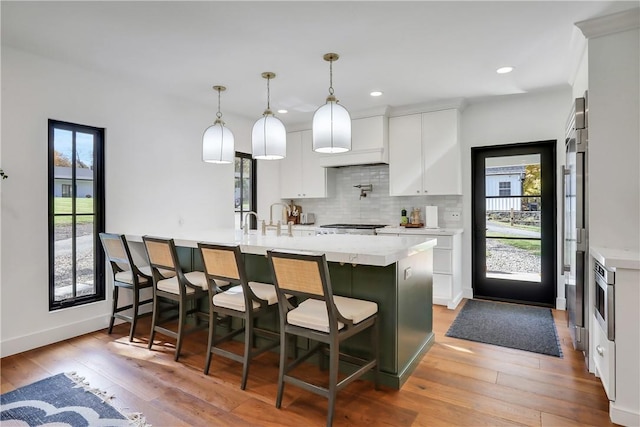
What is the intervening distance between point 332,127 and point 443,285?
266 cm

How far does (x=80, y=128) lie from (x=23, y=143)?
0.53 metres

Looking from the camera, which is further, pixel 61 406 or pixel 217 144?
pixel 217 144

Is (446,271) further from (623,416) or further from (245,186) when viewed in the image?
(245,186)

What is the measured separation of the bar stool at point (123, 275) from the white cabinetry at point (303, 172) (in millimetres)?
2782

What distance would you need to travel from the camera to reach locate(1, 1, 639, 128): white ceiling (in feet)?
8.02

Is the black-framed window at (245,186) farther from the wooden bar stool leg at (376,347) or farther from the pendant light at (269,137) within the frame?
the wooden bar stool leg at (376,347)

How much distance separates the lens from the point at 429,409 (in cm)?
219

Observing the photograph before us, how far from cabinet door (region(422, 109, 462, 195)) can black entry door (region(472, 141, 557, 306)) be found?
0.37 meters

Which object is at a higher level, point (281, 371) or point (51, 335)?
point (281, 371)

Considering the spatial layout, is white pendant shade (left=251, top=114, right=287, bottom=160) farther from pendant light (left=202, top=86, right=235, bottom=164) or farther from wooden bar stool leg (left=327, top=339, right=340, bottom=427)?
wooden bar stool leg (left=327, top=339, right=340, bottom=427)

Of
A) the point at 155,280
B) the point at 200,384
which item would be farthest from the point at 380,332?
the point at 155,280

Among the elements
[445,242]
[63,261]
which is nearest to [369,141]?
[445,242]

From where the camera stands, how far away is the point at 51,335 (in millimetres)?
3236

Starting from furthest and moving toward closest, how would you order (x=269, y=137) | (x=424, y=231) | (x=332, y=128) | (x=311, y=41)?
(x=424, y=231) < (x=269, y=137) < (x=311, y=41) < (x=332, y=128)
